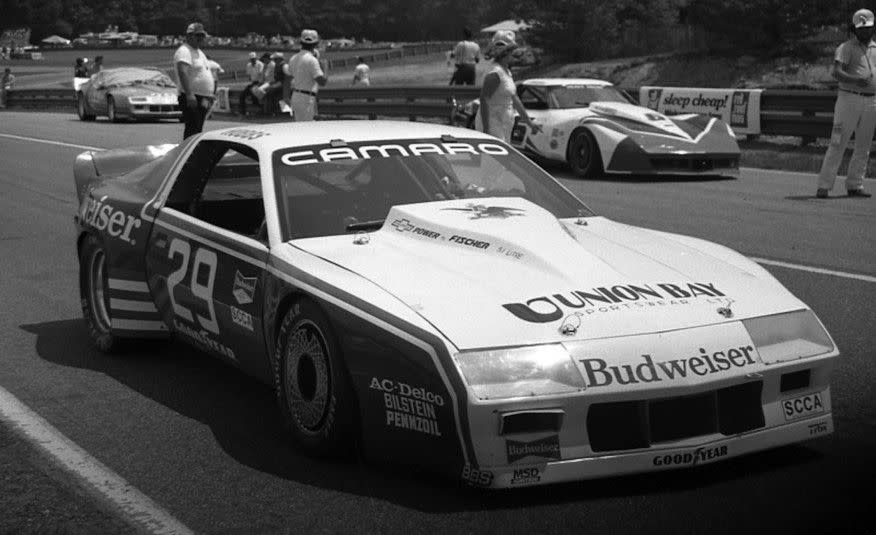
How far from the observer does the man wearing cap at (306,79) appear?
15.3 meters

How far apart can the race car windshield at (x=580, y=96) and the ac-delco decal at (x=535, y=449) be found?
39.7 feet

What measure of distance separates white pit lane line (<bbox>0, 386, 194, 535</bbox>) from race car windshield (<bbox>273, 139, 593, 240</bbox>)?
1.12 metres

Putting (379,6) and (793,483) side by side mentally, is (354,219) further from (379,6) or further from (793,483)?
(379,6)

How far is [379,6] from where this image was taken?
111 m

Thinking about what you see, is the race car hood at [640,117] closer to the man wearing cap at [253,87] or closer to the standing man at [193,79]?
the standing man at [193,79]

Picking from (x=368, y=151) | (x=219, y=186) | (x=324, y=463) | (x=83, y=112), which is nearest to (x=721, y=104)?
(x=219, y=186)

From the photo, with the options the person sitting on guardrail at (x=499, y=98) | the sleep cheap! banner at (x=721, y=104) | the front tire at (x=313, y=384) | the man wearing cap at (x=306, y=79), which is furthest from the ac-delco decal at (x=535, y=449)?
the sleep cheap! banner at (x=721, y=104)

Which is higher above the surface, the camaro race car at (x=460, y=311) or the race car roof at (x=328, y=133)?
the race car roof at (x=328, y=133)

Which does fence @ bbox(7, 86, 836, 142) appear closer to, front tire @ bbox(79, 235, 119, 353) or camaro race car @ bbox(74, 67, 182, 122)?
camaro race car @ bbox(74, 67, 182, 122)

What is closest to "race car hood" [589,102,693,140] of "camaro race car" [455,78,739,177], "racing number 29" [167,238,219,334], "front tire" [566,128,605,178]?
"camaro race car" [455,78,739,177]

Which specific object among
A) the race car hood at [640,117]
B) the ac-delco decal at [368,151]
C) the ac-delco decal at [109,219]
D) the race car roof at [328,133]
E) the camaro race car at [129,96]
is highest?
the race car roof at [328,133]

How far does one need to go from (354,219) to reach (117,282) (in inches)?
62.1

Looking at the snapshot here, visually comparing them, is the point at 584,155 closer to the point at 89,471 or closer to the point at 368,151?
the point at 368,151

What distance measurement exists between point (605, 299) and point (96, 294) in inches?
125
